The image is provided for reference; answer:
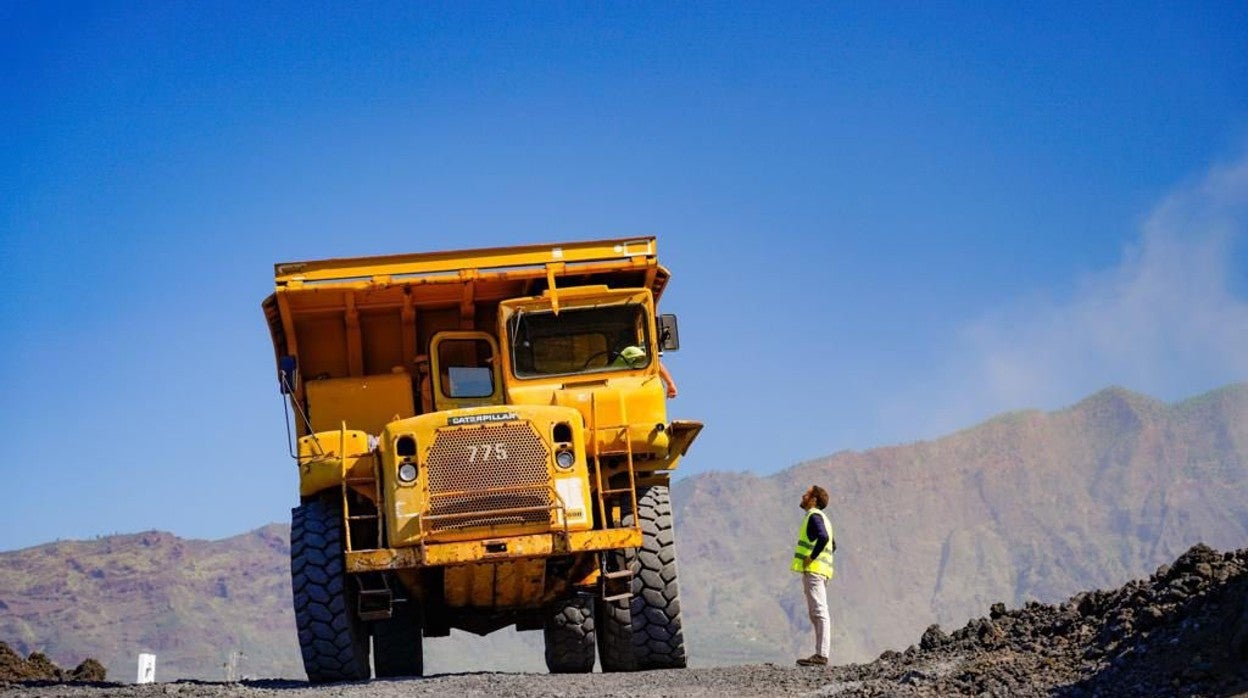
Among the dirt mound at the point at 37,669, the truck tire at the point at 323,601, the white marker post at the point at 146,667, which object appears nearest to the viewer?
the truck tire at the point at 323,601

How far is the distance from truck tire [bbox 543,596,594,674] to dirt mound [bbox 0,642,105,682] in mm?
7896

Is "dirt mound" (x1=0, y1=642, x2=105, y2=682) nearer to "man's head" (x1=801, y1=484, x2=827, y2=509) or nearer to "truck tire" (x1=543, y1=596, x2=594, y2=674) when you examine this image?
"truck tire" (x1=543, y1=596, x2=594, y2=674)

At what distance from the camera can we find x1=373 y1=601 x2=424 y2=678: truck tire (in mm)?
14555

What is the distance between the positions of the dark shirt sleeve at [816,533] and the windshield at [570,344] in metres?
1.99

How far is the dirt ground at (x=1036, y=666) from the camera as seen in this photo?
8.67 m

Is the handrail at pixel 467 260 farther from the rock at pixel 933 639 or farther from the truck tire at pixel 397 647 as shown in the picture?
the rock at pixel 933 639

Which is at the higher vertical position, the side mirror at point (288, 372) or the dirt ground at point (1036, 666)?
the side mirror at point (288, 372)

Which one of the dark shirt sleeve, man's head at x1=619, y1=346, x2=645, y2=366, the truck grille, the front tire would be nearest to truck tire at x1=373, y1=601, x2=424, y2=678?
the front tire

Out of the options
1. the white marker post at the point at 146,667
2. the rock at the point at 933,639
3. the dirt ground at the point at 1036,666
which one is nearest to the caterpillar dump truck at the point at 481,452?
the dirt ground at the point at 1036,666

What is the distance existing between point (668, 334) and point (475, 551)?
298 centimetres

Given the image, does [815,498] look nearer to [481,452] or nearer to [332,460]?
[481,452]

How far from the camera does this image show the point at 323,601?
12.9 meters

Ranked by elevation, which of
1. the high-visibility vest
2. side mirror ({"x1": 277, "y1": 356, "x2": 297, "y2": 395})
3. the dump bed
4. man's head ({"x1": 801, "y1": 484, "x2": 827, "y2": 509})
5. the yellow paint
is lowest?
the high-visibility vest

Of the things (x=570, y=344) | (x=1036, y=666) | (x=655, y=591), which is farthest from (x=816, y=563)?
(x=1036, y=666)
